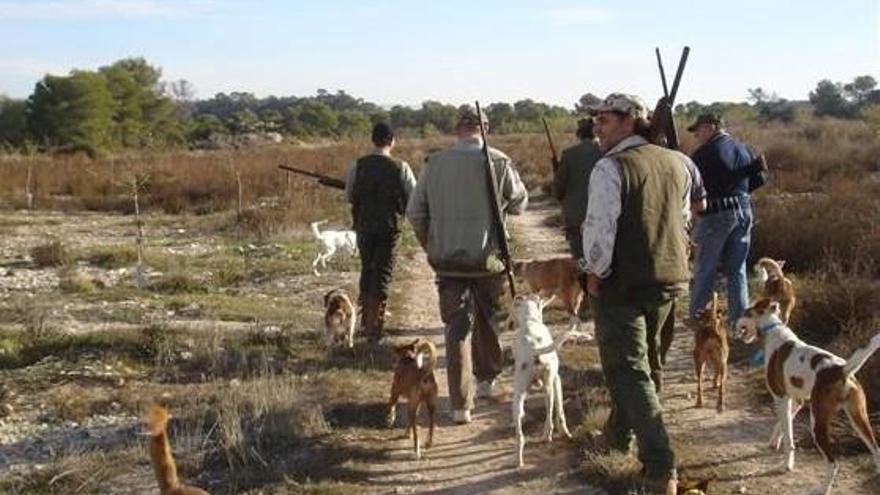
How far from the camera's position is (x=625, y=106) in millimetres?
5332

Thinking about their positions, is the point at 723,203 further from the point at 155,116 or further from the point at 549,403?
the point at 155,116

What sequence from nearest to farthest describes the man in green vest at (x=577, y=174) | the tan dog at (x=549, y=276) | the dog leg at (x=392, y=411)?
the dog leg at (x=392, y=411) → the man in green vest at (x=577, y=174) → the tan dog at (x=549, y=276)

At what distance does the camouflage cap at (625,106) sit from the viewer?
5.33 m

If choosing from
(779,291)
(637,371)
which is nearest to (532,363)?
(637,371)

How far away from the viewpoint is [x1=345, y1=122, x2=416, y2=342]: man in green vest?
356 inches

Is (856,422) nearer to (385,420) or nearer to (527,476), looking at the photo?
(527,476)

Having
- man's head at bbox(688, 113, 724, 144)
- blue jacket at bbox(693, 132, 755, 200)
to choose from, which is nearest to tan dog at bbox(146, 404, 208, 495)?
blue jacket at bbox(693, 132, 755, 200)

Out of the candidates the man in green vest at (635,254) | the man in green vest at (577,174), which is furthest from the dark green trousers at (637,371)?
the man in green vest at (577,174)

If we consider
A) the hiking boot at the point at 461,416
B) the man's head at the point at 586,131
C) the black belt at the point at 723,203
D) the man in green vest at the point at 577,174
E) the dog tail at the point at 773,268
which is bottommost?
the hiking boot at the point at 461,416

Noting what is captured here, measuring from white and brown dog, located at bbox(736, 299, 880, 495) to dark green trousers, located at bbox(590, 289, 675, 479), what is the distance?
2.87 ft

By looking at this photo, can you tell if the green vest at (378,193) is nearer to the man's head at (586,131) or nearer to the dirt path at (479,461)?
the man's head at (586,131)

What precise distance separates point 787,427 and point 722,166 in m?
3.12

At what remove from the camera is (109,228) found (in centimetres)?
2125

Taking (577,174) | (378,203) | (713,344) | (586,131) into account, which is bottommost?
(713,344)
